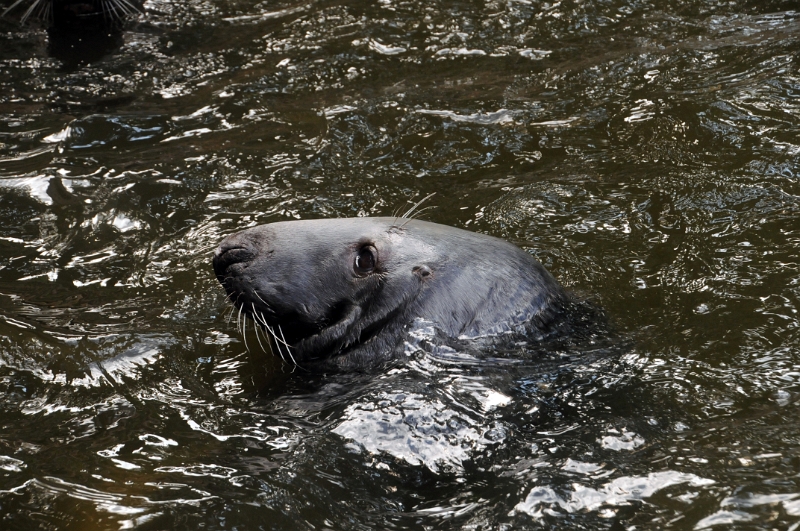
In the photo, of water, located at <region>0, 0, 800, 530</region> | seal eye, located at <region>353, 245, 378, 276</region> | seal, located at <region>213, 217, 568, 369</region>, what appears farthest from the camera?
seal eye, located at <region>353, 245, 378, 276</region>

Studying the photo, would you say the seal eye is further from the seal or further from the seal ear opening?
the seal ear opening

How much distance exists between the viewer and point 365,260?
15.3 feet

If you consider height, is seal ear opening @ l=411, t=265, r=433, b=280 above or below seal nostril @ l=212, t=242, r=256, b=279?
below

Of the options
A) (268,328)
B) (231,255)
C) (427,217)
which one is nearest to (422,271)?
(268,328)

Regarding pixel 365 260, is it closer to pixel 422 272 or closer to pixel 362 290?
pixel 362 290

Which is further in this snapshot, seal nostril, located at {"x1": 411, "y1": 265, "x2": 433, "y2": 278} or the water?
seal nostril, located at {"x1": 411, "y1": 265, "x2": 433, "y2": 278}

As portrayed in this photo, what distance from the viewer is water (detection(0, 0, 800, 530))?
354 centimetres

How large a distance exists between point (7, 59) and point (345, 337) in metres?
6.27

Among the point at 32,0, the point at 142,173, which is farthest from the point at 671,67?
the point at 32,0

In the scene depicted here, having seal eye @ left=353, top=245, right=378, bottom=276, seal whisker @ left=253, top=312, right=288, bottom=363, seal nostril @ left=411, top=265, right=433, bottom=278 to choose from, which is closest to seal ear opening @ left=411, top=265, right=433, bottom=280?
seal nostril @ left=411, top=265, right=433, bottom=278

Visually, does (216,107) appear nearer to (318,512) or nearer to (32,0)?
(32,0)

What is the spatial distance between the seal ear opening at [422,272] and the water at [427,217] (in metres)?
0.45

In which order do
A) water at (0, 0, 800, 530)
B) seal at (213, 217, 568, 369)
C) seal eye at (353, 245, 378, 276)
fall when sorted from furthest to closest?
seal eye at (353, 245, 378, 276), seal at (213, 217, 568, 369), water at (0, 0, 800, 530)

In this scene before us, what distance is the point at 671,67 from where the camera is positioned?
796cm
